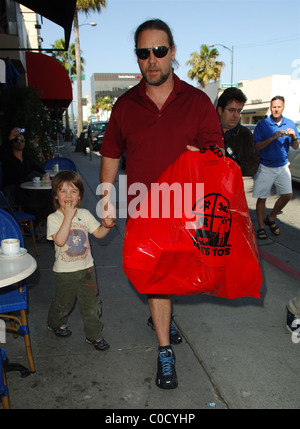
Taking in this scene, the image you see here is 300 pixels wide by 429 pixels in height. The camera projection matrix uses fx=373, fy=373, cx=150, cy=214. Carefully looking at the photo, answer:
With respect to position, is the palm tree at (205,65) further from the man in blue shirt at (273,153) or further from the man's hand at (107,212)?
the man's hand at (107,212)

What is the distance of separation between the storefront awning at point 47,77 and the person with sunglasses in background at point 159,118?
1012 centimetres

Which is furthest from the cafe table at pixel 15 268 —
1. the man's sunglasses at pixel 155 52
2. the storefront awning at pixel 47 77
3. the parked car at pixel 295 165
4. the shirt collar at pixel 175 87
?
the storefront awning at pixel 47 77

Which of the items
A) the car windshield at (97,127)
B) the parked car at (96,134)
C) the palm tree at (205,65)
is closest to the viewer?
the parked car at (96,134)

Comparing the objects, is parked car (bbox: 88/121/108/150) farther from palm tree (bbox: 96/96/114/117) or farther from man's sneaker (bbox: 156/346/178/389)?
palm tree (bbox: 96/96/114/117)

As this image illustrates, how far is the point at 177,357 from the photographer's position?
2.69 m

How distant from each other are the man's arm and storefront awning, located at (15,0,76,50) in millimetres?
3823

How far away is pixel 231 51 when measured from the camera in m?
29.3

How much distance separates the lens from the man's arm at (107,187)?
7.97 feet

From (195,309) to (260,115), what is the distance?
39.5 meters

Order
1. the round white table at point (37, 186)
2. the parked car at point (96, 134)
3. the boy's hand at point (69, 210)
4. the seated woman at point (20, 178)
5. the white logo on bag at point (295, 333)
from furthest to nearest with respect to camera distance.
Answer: the parked car at point (96, 134)
the seated woman at point (20, 178)
the round white table at point (37, 186)
the white logo on bag at point (295, 333)
the boy's hand at point (69, 210)

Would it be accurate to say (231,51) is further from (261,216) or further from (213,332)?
(213,332)

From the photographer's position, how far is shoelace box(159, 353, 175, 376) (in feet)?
7.76

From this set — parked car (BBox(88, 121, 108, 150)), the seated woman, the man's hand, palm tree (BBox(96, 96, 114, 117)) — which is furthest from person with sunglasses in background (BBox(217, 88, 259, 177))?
palm tree (BBox(96, 96, 114, 117))
